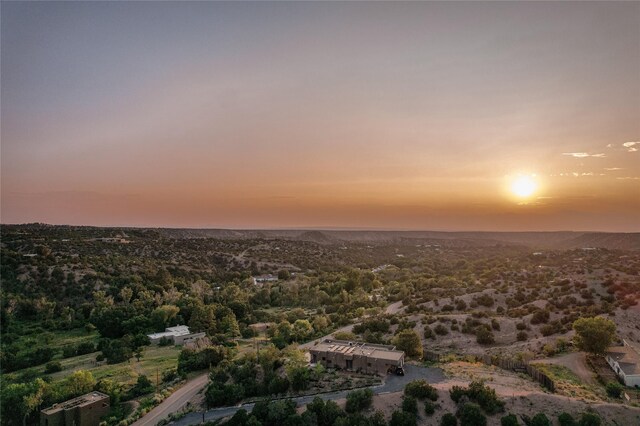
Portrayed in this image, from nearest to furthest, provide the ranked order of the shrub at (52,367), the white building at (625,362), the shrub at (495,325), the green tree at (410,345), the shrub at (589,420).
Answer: the shrub at (589,420)
the white building at (625,362)
the green tree at (410,345)
the shrub at (52,367)
the shrub at (495,325)

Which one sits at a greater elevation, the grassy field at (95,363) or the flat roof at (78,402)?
the flat roof at (78,402)

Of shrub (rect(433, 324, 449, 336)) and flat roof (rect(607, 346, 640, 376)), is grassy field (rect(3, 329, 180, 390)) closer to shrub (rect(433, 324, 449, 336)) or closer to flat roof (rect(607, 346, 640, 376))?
shrub (rect(433, 324, 449, 336))

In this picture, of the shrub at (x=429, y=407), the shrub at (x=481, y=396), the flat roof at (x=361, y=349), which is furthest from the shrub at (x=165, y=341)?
the shrub at (x=481, y=396)

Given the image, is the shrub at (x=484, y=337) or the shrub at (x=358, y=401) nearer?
the shrub at (x=358, y=401)

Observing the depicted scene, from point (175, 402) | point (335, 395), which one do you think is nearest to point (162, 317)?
point (175, 402)

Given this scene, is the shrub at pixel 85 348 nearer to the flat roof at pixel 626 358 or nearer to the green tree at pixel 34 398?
the green tree at pixel 34 398

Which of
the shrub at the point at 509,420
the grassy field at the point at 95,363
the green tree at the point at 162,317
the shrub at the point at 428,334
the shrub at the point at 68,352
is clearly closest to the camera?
the shrub at the point at 509,420

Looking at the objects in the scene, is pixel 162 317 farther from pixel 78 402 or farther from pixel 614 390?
pixel 614 390
